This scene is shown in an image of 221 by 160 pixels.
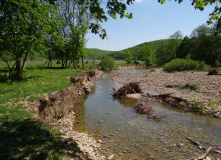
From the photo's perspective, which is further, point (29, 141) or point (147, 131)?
point (147, 131)

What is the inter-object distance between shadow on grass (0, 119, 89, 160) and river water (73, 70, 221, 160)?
2.17 meters

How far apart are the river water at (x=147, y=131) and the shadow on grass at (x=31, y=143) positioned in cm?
217

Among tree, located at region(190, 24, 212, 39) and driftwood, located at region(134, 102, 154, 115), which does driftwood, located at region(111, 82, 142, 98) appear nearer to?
driftwood, located at region(134, 102, 154, 115)

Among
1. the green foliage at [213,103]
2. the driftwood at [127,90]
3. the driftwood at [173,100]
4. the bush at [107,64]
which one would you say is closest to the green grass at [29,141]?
the driftwood at [127,90]

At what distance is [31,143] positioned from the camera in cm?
453

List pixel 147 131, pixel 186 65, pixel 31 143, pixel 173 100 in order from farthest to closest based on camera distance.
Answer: pixel 186 65
pixel 173 100
pixel 147 131
pixel 31 143

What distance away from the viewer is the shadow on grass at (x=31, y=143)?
13.1 feet

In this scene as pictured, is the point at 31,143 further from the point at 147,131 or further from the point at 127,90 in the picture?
the point at 127,90

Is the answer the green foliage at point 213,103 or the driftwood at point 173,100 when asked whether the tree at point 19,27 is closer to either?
the driftwood at point 173,100

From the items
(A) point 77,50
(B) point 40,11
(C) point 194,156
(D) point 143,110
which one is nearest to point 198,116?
(D) point 143,110

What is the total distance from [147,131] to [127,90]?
349 inches

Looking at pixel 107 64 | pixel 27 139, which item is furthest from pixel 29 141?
pixel 107 64

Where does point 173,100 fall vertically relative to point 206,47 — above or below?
below

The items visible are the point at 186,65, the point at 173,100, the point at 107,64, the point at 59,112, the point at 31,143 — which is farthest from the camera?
the point at 107,64
